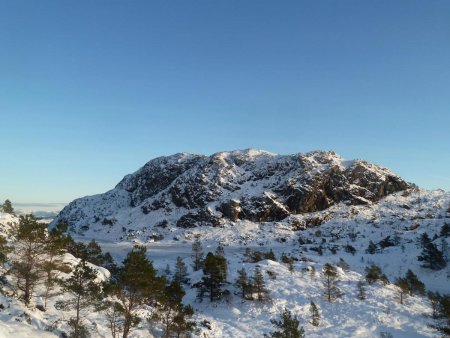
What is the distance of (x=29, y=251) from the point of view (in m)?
30.6

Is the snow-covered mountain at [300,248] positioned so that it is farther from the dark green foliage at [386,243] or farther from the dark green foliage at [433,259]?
the dark green foliage at [433,259]

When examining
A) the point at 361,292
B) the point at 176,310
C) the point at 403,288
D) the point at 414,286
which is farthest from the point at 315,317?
the point at 414,286

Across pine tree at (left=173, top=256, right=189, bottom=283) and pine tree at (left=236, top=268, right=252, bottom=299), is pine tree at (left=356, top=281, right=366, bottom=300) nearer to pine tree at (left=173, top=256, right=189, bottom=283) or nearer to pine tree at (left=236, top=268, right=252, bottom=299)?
pine tree at (left=236, top=268, right=252, bottom=299)

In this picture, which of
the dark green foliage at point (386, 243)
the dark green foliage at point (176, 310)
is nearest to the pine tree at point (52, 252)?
the dark green foliage at point (176, 310)

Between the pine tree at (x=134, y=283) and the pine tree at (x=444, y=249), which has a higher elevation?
the pine tree at (x=134, y=283)

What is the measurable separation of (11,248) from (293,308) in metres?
38.0

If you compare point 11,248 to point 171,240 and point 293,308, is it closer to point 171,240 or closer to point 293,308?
point 293,308

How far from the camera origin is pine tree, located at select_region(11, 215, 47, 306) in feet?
98.5

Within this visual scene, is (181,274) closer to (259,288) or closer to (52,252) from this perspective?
(259,288)

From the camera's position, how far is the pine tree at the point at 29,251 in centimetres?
3002

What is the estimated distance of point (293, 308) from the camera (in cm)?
5172

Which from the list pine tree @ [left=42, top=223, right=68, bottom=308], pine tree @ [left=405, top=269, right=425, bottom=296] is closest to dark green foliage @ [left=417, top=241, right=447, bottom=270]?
pine tree @ [left=405, top=269, right=425, bottom=296]

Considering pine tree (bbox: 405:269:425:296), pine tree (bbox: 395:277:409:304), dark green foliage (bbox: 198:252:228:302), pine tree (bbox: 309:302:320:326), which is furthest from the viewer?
pine tree (bbox: 405:269:425:296)

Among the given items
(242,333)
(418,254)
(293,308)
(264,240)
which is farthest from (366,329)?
(264,240)
